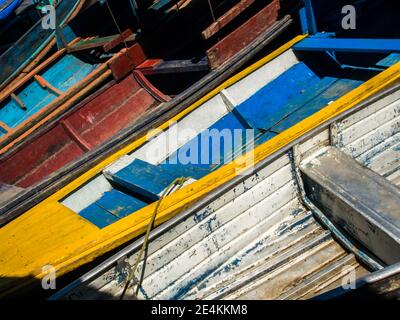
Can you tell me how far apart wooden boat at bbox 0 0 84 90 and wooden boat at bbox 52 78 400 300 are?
4.61 meters

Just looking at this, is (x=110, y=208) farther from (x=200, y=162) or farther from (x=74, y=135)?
(x=74, y=135)

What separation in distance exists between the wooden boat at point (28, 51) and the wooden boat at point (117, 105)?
4.89ft

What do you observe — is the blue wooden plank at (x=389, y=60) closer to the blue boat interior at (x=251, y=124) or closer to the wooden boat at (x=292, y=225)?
the blue boat interior at (x=251, y=124)

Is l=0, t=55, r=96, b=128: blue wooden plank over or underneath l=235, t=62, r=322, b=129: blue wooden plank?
over

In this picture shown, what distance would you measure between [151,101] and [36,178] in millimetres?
1807

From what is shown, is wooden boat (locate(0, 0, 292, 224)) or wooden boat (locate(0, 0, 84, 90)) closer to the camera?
wooden boat (locate(0, 0, 292, 224))

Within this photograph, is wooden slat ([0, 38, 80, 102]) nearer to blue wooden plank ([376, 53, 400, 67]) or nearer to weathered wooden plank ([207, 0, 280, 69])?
weathered wooden plank ([207, 0, 280, 69])

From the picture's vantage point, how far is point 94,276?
8.57 ft

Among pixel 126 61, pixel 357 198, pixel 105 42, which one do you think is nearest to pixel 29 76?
pixel 105 42

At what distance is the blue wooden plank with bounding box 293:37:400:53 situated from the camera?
12.4ft

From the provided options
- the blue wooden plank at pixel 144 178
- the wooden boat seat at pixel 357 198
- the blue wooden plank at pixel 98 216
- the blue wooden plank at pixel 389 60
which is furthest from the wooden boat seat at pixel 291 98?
the blue wooden plank at pixel 98 216

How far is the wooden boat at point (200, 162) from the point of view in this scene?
2.87 meters

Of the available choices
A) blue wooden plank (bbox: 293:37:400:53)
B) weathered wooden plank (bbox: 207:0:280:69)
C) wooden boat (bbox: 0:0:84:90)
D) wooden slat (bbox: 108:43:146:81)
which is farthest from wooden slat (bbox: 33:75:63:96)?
blue wooden plank (bbox: 293:37:400:53)
